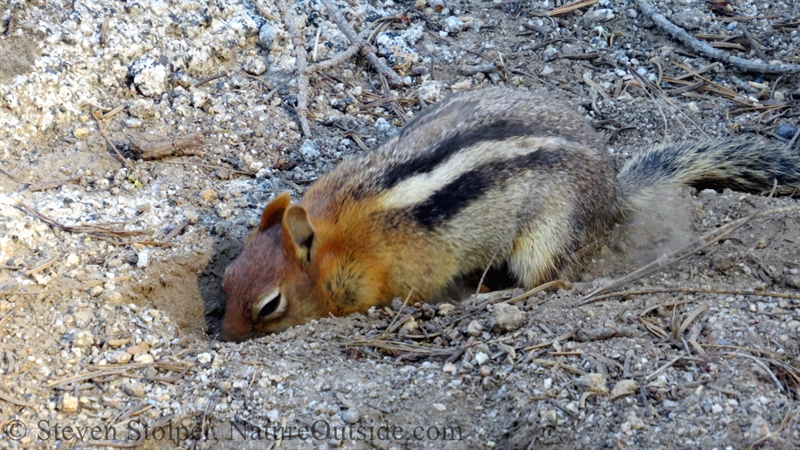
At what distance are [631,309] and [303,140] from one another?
3117mm

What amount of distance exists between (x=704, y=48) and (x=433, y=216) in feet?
11.8

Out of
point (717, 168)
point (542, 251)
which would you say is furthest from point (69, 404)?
point (717, 168)

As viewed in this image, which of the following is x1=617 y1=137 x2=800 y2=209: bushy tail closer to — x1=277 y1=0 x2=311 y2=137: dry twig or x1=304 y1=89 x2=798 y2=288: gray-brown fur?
x1=304 y1=89 x2=798 y2=288: gray-brown fur

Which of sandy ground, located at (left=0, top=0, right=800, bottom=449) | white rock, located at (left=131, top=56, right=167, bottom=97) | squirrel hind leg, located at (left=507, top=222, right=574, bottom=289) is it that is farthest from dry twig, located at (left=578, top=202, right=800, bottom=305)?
white rock, located at (left=131, top=56, right=167, bottom=97)

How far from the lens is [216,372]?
3.92 m

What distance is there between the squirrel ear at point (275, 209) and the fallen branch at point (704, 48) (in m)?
4.35

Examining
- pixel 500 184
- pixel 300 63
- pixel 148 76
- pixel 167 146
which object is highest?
pixel 148 76

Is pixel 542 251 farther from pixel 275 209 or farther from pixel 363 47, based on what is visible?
pixel 363 47

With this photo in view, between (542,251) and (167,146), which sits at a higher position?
(167,146)

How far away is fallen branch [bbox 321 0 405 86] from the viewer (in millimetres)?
6590

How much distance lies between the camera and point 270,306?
14.8 ft

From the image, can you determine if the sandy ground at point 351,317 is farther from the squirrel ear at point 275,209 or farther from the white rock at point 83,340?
the squirrel ear at point 275,209

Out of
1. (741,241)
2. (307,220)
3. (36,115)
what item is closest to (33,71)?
(36,115)

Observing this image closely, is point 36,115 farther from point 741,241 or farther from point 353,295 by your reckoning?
point 741,241
